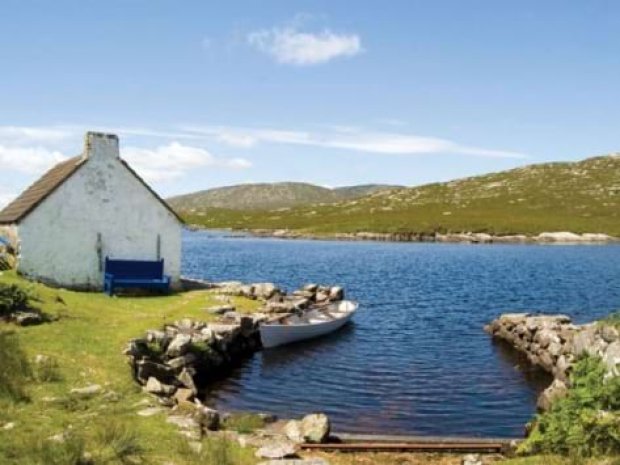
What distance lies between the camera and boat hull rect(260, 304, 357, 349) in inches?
1420

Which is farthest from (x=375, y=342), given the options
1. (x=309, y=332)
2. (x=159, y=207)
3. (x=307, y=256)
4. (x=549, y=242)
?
(x=549, y=242)

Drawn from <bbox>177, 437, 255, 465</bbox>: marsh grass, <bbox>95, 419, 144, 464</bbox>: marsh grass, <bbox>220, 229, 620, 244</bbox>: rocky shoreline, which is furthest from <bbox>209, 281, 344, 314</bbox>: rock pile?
<bbox>220, 229, 620, 244</bbox>: rocky shoreline

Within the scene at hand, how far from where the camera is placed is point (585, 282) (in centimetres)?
7294

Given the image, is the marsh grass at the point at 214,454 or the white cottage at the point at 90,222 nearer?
the marsh grass at the point at 214,454

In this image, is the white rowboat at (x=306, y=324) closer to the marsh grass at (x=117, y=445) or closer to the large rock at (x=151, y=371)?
the large rock at (x=151, y=371)

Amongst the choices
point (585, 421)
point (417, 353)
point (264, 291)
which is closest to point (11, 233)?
point (264, 291)

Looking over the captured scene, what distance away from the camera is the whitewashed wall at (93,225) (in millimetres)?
37938

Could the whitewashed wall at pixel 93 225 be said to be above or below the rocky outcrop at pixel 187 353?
above

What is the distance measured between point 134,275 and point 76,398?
22375mm

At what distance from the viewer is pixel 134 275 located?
131 ft

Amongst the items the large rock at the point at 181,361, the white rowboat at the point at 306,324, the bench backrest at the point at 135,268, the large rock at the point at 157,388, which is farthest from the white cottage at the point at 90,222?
the large rock at the point at 157,388

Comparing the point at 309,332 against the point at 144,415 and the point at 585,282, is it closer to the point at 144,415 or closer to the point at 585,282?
the point at 144,415

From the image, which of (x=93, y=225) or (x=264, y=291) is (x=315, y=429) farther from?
(x=264, y=291)

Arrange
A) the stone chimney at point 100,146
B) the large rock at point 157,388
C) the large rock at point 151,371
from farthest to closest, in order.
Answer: the stone chimney at point 100,146, the large rock at point 151,371, the large rock at point 157,388
